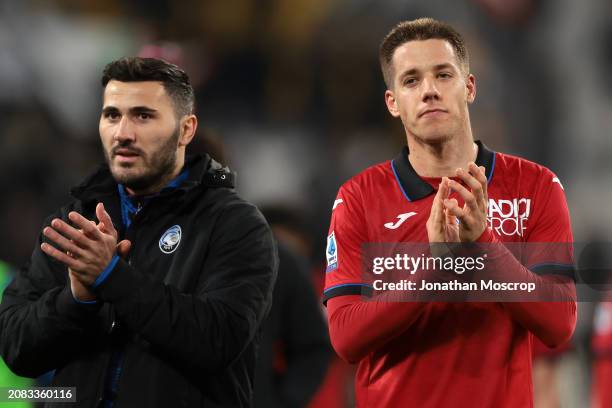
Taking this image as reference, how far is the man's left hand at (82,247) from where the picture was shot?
6.70 feet

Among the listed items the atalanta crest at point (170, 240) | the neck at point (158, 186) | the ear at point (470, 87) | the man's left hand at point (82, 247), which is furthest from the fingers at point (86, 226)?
the ear at point (470, 87)

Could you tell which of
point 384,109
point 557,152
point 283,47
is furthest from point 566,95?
point 283,47

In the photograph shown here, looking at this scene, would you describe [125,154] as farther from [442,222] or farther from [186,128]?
[442,222]

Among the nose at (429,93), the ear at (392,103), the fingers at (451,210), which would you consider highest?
the ear at (392,103)

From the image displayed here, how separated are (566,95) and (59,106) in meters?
3.73

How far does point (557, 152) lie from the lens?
21.2 ft

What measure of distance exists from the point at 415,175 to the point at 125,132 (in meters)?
0.75

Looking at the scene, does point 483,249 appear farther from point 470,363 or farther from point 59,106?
point 59,106

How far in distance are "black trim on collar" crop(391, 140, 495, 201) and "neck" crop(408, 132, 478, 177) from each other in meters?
0.02

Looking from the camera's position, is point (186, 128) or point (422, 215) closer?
point (422, 215)

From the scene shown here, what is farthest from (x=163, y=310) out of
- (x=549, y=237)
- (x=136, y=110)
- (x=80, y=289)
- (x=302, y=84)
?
(x=302, y=84)

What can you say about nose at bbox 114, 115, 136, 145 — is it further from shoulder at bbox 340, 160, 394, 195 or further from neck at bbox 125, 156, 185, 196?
shoulder at bbox 340, 160, 394, 195

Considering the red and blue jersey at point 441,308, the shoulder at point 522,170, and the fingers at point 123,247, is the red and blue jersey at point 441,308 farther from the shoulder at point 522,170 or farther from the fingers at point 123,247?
the fingers at point 123,247

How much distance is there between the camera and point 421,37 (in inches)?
92.0
